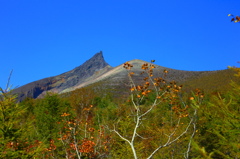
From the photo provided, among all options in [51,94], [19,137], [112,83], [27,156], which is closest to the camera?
[27,156]

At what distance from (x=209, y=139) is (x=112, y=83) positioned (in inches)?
5308

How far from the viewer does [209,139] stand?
22.7 m

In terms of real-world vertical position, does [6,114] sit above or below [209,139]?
above

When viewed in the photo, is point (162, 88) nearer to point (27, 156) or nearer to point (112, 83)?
point (27, 156)

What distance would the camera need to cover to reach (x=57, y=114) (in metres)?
33.8

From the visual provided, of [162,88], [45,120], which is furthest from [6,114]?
[45,120]

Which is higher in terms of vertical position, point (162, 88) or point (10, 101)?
point (10, 101)

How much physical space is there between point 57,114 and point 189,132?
18994 mm

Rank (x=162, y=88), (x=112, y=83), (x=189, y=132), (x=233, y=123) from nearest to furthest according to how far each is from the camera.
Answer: (x=233, y=123)
(x=162, y=88)
(x=189, y=132)
(x=112, y=83)

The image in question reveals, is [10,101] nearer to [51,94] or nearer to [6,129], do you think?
[6,129]

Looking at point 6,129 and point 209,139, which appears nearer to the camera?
point 6,129

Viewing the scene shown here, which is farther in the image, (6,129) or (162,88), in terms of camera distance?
(6,129)

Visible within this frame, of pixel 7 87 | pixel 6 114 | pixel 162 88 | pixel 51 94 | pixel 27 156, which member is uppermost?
pixel 51 94

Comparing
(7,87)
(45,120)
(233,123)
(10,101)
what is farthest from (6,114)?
(45,120)
